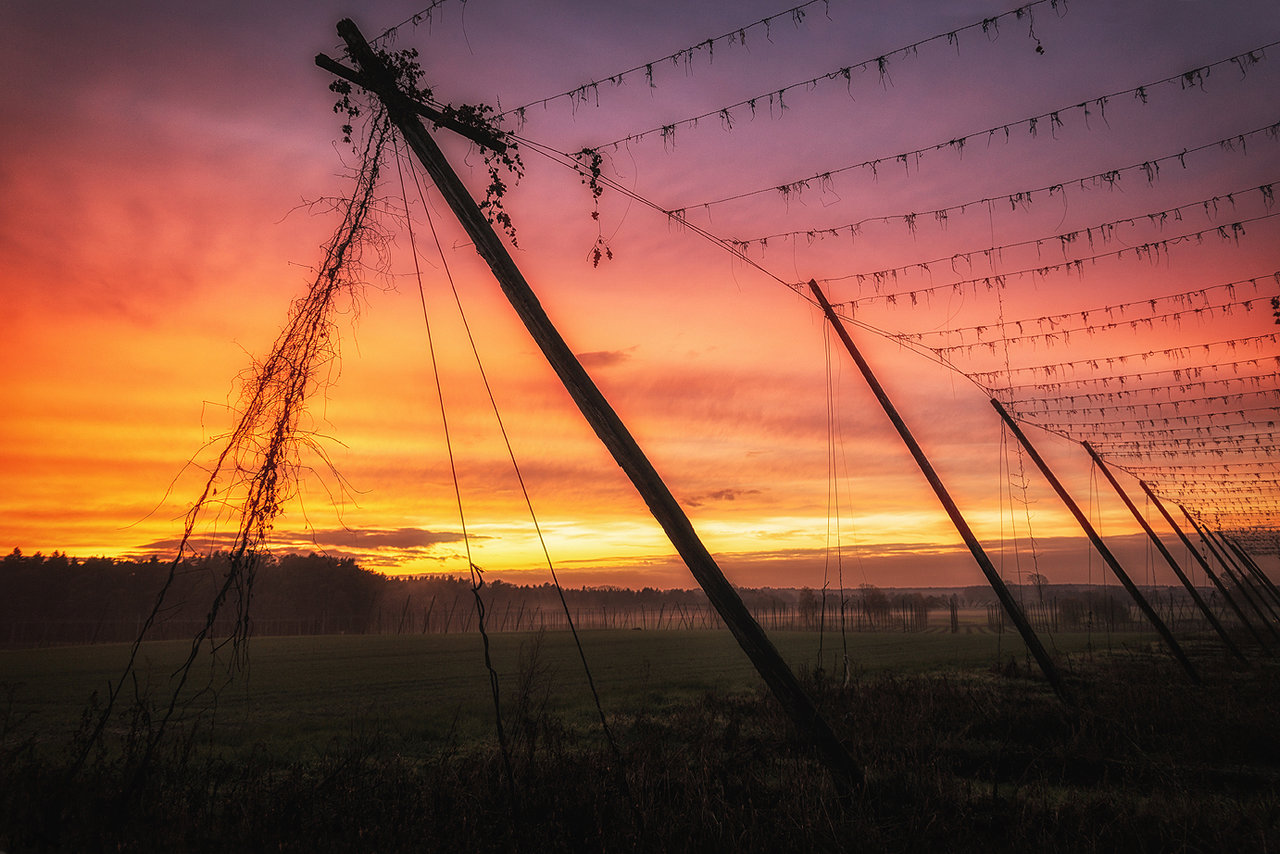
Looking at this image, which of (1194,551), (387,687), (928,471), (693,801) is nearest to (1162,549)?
(1194,551)

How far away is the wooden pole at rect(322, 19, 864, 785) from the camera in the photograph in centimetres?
512

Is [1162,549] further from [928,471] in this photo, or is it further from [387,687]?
[387,687]

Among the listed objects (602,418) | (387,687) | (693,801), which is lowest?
(387,687)

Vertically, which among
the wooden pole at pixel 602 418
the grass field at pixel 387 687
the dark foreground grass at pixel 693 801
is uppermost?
the wooden pole at pixel 602 418

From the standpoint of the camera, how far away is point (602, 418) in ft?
16.9

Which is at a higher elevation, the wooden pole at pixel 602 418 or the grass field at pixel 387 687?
the wooden pole at pixel 602 418

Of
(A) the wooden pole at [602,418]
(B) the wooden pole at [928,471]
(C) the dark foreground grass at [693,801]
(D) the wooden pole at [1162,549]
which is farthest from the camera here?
(D) the wooden pole at [1162,549]

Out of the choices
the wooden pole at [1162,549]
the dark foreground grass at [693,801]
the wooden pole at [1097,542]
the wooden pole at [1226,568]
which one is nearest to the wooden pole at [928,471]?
the dark foreground grass at [693,801]

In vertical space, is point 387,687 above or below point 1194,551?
below

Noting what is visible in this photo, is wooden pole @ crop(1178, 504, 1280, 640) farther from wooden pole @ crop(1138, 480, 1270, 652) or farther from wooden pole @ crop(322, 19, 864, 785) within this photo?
wooden pole @ crop(322, 19, 864, 785)

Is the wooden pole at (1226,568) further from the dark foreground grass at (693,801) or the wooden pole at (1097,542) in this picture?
the dark foreground grass at (693,801)

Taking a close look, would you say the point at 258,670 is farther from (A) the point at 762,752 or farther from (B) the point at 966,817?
(B) the point at 966,817

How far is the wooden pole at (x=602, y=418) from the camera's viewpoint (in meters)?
5.12

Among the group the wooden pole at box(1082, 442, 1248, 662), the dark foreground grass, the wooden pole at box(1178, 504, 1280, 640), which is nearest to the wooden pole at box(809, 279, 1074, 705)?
the dark foreground grass
